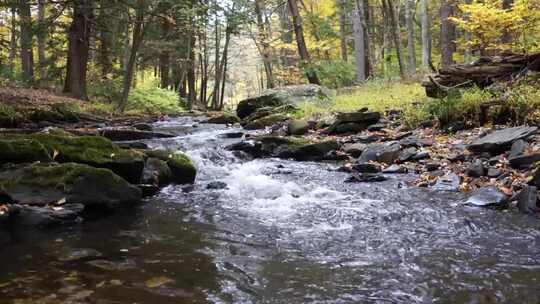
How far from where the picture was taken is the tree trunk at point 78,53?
18.3 meters

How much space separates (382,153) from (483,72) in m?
3.63

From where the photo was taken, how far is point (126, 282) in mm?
3748

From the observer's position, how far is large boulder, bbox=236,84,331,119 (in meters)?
16.0

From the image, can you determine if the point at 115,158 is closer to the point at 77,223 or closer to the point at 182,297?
the point at 77,223

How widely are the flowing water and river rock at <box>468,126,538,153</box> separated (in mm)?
1668

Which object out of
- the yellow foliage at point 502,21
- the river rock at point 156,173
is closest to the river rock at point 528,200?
the river rock at point 156,173

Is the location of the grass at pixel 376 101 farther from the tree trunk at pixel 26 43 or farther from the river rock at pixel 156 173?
the tree trunk at pixel 26 43

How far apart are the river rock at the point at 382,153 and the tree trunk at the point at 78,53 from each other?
13.1 meters

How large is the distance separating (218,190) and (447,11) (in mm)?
13758

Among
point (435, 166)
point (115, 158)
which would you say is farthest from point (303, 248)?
point (435, 166)

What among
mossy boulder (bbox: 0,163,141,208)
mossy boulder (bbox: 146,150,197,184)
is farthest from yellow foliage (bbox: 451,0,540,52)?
mossy boulder (bbox: 0,163,141,208)

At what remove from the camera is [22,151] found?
6.27 m

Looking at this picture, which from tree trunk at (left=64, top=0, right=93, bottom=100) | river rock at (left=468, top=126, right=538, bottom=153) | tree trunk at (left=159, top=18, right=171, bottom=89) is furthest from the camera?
tree trunk at (left=159, top=18, right=171, bottom=89)

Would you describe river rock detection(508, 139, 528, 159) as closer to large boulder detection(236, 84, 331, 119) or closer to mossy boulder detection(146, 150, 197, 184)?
mossy boulder detection(146, 150, 197, 184)
